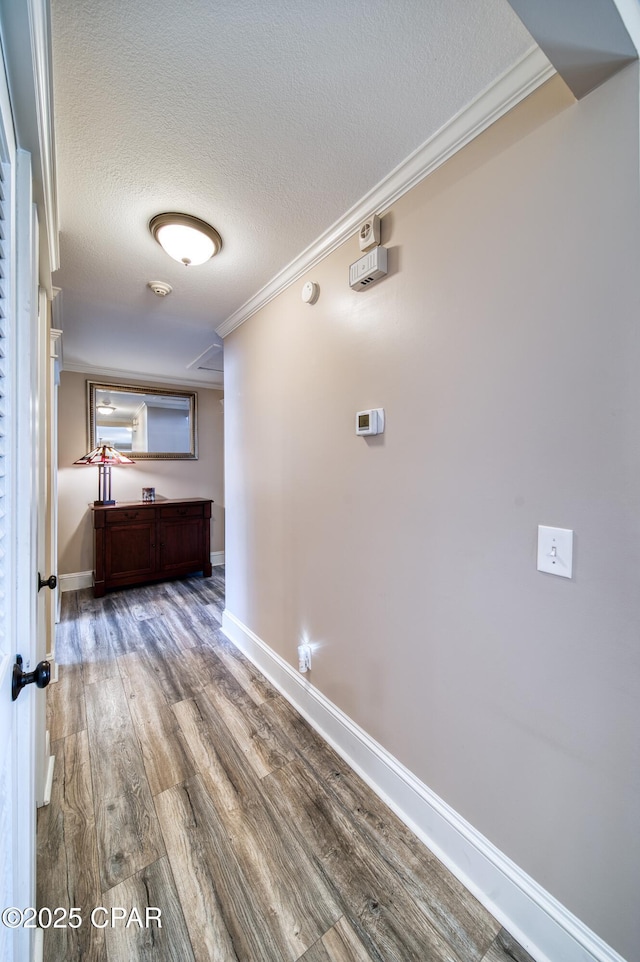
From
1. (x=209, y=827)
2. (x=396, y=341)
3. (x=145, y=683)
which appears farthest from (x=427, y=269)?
(x=145, y=683)

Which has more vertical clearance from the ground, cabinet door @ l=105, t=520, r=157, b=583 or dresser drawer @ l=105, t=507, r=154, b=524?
dresser drawer @ l=105, t=507, r=154, b=524

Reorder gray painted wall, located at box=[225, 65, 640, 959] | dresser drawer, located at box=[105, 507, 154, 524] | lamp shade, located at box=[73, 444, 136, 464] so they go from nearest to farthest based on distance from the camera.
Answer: gray painted wall, located at box=[225, 65, 640, 959]
lamp shade, located at box=[73, 444, 136, 464]
dresser drawer, located at box=[105, 507, 154, 524]

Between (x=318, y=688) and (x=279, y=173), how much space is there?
2.32m

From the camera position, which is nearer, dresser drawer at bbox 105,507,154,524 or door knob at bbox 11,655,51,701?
door knob at bbox 11,655,51,701

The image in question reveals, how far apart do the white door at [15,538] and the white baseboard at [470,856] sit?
1154 millimetres

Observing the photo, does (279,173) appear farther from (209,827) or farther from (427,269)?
(209,827)

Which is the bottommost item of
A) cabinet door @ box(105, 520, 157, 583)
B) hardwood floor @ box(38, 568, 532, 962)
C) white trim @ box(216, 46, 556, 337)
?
hardwood floor @ box(38, 568, 532, 962)

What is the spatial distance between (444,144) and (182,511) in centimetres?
382

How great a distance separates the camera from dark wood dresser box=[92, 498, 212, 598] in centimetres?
368

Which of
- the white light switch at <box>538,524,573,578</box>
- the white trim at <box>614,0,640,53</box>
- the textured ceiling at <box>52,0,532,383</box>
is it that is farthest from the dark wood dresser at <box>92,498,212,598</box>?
the white trim at <box>614,0,640,53</box>

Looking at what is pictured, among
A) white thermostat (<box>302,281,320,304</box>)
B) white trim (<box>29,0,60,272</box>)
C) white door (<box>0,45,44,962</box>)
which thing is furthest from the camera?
white thermostat (<box>302,281,320,304</box>)

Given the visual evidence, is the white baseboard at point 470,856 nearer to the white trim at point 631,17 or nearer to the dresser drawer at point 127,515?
the white trim at point 631,17

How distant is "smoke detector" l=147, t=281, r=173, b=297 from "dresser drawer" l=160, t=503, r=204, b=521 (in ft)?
7.87

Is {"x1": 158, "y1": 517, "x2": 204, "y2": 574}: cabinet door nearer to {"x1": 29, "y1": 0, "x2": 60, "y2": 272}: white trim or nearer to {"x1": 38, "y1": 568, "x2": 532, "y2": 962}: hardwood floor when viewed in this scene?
{"x1": 38, "y1": 568, "x2": 532, "y2": 962}: hardwood floor
